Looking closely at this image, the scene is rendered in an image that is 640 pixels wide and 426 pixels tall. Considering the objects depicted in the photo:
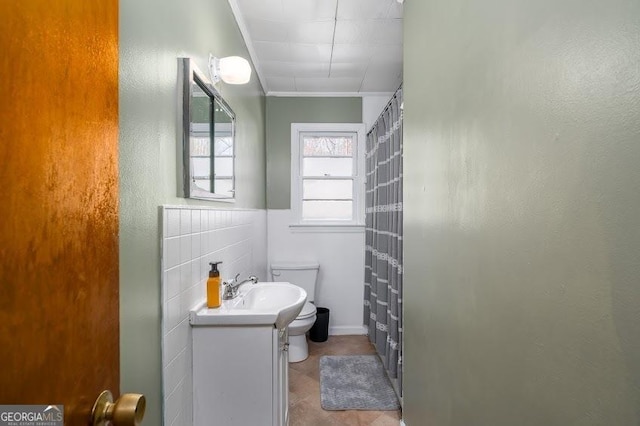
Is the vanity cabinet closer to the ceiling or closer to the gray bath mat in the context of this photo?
the gray bath mat

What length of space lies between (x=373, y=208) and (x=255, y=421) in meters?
1.93

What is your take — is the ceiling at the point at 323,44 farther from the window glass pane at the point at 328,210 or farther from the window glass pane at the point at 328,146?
the window glass pane at the point at 328,210

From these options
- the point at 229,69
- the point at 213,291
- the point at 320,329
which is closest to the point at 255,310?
the point at 213,291

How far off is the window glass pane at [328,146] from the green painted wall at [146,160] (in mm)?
2020

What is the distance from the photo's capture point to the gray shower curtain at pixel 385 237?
2127 mm

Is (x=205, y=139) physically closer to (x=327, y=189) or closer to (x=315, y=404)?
(x=315, y=404)

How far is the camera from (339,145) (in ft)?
11.3

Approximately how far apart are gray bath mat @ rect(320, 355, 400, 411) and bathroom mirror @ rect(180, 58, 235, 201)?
151 cm

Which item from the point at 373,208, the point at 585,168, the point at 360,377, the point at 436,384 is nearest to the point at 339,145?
the point at 373,208

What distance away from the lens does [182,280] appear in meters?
1.31

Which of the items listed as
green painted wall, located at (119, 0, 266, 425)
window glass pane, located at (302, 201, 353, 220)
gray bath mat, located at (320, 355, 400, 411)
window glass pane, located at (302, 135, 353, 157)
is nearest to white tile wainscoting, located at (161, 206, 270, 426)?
green painted wall, located at (119, 0, 266, 425)

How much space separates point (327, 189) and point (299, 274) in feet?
3.04

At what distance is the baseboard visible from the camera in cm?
336

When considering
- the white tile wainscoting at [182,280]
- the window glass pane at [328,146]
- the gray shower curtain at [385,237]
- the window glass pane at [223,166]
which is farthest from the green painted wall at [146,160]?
the window glass pane at [328,146]
